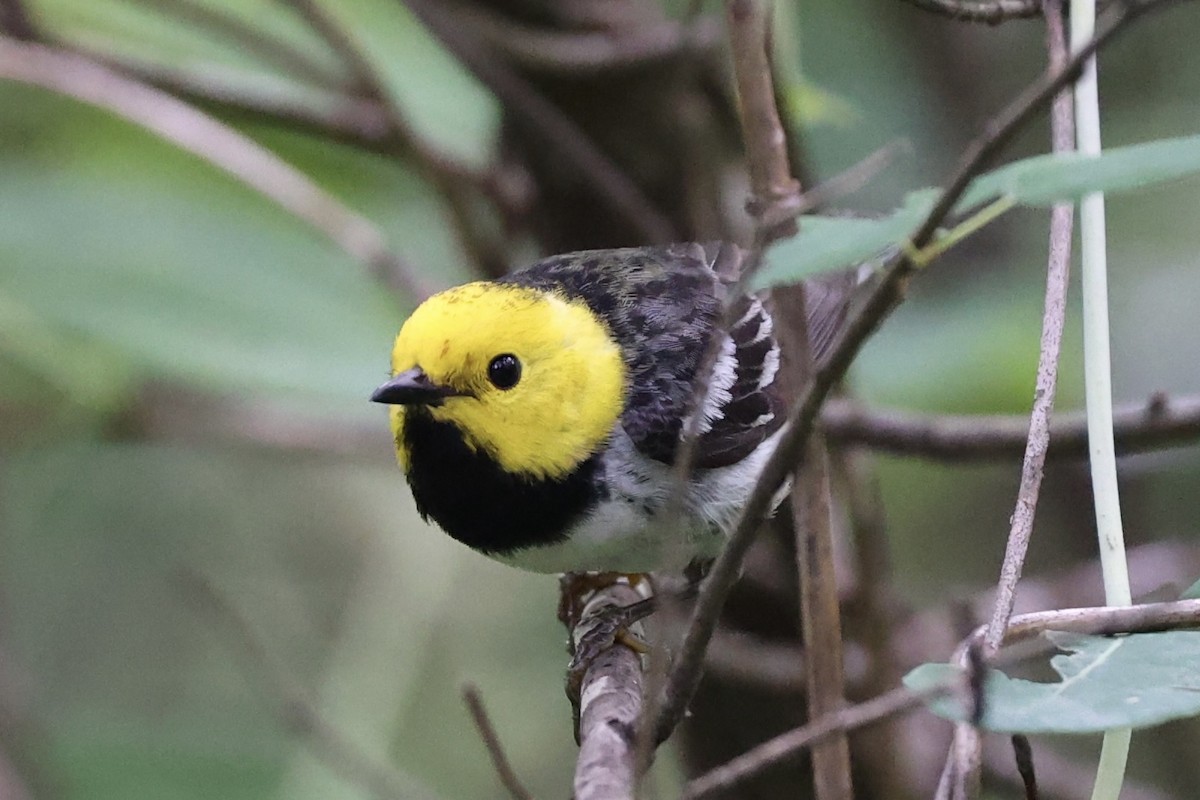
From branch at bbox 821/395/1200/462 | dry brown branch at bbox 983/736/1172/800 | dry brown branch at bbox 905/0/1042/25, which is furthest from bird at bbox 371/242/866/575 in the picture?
dry brown branch at bbox 983/736/1172/800

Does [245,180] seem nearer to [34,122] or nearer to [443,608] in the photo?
[34,122]

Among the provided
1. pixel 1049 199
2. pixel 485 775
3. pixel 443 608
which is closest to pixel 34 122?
pixel 443 608

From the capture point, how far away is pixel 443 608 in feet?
10.8

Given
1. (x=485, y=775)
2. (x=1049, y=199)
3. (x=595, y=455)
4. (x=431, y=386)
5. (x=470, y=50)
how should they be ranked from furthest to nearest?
(x=485, y=775)
(x=470, y=50)
(x=595, y=455)
(x=431, y=386)
(x=1049, y=199)

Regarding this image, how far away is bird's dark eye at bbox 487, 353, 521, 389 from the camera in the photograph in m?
2.04

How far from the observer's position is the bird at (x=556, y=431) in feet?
6.61

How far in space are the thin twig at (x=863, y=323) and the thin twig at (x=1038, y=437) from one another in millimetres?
214

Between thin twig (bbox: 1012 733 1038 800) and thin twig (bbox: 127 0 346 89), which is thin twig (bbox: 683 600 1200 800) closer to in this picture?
thin twig (bbox: 1012 733 1038 800)

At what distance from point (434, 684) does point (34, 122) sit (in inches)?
77.2

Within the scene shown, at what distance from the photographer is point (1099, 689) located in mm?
1043

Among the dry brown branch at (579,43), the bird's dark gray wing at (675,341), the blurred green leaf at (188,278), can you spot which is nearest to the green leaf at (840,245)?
the bird's dark gray wing at (675,341)

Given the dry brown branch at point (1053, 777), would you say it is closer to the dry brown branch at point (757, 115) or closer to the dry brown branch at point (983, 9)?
the dry brown branch at point (983, 9)

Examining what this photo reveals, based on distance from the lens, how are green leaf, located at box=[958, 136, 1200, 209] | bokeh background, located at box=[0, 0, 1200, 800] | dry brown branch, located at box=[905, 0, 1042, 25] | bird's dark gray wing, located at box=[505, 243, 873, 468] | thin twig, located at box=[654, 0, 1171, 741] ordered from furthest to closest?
bokeh background, located at box=[0, 0, 1200, 800]
bird's dark gray wing, located at box=[505, 243, 873, 468]
dry brown branch, located at box=[905, 0, 1042, 25]
green leaf, located at box=[958, 136, 1200, 209]
thin twig, located at box=[654, 0, 1171, 741]

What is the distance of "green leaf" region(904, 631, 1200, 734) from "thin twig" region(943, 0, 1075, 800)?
0.11 feet
